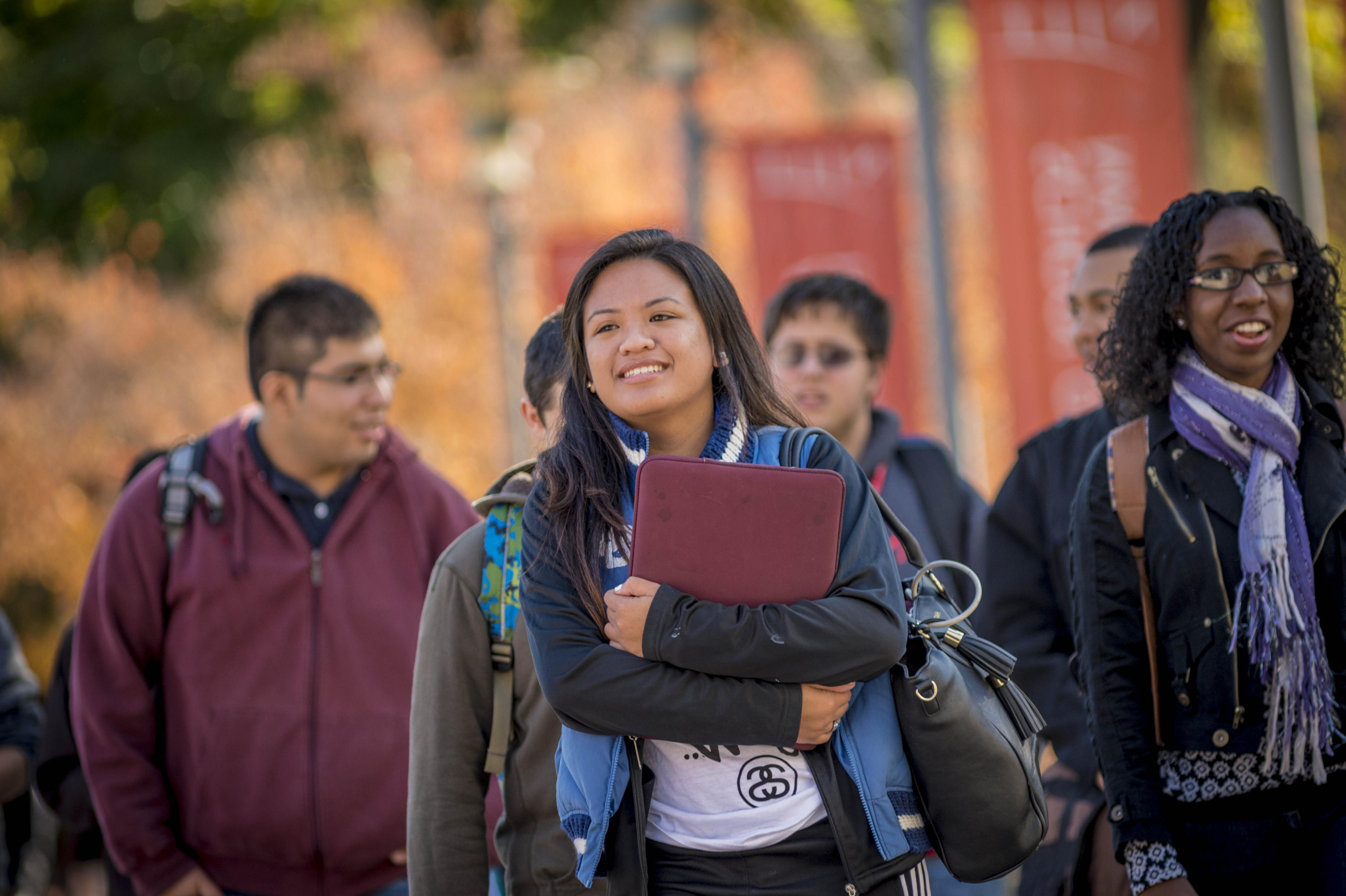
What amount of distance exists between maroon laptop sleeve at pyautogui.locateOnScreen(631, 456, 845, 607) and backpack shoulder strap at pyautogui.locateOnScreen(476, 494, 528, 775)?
0.63 meters

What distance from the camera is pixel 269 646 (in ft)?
13.9

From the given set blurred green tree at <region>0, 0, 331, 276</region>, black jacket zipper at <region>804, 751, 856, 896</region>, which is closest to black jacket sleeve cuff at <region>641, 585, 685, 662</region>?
black jacket zipper at <region>804, 751, 856, 896</region>

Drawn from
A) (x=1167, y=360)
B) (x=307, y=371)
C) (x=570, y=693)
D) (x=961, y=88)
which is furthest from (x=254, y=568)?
(x=961, y=88)

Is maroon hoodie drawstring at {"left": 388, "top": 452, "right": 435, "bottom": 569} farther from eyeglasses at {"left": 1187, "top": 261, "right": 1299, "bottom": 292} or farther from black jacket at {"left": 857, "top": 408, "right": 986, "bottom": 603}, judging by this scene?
eyeglasses at {"left": 1187, "top": 261, "right": 1299, "bottom": 292}

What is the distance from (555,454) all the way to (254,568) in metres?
1.81

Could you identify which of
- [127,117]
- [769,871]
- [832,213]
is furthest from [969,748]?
[127,117]

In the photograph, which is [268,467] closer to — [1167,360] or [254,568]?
[254,568]

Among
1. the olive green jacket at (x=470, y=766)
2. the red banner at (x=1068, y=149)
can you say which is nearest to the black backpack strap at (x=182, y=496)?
the olive green jacket at (x=470, y=766)

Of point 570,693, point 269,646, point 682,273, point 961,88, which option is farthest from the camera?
point 961,88

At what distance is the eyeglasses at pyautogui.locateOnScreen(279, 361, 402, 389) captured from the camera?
15.0ft

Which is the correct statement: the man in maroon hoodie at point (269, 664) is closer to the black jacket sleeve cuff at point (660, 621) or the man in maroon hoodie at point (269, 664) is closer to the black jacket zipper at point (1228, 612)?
the black jacket sleeve cuff at point (660, 621)

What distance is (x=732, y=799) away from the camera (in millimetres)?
2611

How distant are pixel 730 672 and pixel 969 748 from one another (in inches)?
19.3

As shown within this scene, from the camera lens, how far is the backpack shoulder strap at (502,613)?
3.11 m
